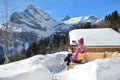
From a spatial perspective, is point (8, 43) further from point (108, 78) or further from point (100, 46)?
point (108, 78)

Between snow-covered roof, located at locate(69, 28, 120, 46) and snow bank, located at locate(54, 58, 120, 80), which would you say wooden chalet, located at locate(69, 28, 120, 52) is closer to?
snow-covered roof, located at locate(69, 28, 120, 46)

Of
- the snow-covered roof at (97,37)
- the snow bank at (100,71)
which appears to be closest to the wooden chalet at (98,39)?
the snow-covered roof at (97,37)

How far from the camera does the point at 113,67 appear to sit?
8.13 meters

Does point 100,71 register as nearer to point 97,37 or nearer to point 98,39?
point 98,39

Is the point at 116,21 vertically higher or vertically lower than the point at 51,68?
higher

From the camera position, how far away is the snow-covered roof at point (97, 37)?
2262cm

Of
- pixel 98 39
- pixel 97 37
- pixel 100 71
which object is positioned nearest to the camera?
pixel 100 71

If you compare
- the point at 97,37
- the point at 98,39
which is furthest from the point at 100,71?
the point at 97,37

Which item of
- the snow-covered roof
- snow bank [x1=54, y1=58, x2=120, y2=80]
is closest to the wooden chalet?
the snow-covered roof

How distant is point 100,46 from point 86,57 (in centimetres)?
1041

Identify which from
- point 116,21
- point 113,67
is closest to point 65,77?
point 113,67

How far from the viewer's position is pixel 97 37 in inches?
948

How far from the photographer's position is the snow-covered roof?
891 inches

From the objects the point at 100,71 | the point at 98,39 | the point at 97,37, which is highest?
the point at 97,37
